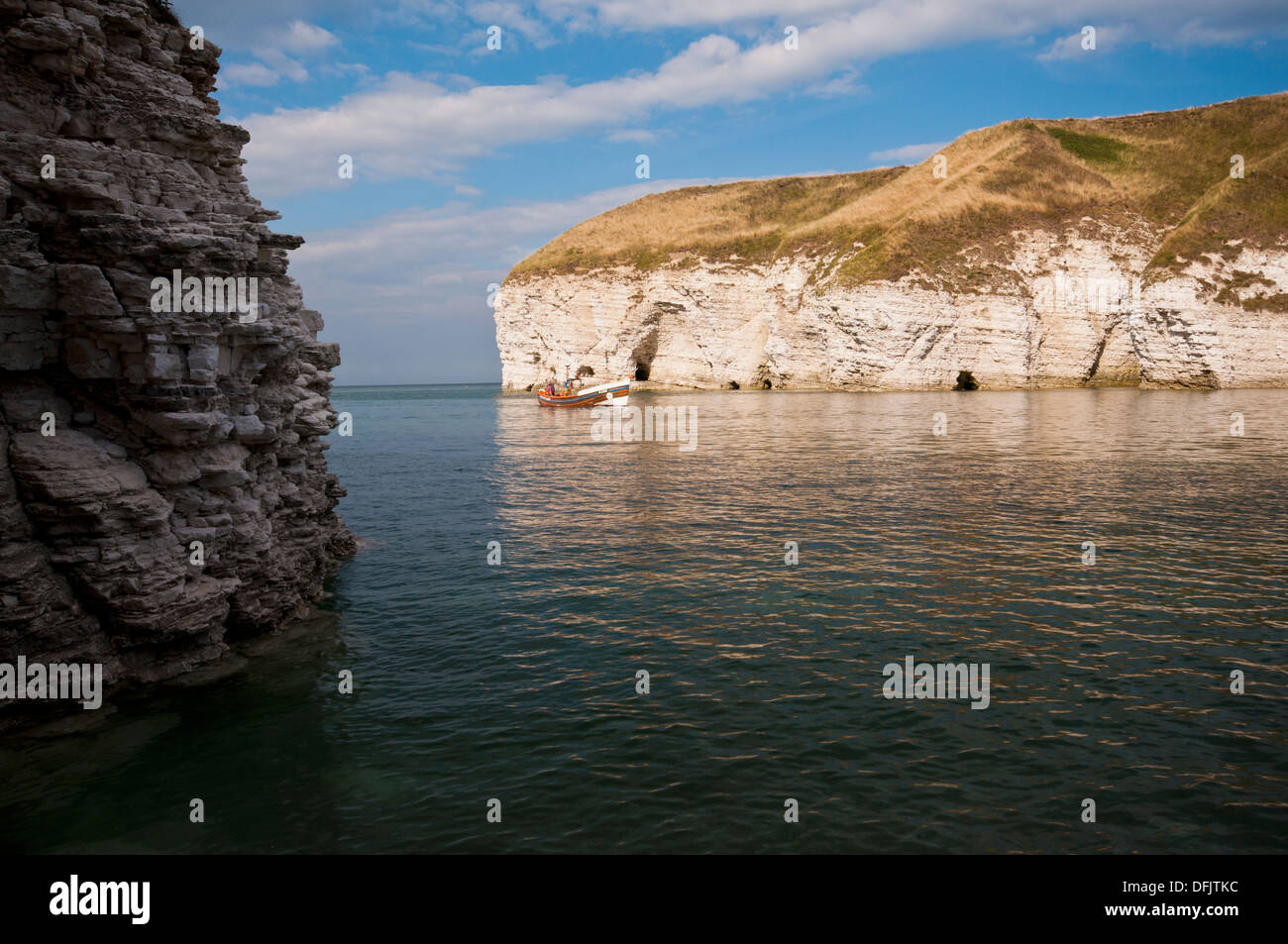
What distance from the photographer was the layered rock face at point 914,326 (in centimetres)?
7556

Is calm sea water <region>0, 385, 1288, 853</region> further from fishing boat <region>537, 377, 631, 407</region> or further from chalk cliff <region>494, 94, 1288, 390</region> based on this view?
chalk cliff <region>494, 94, 1288, 390</region>

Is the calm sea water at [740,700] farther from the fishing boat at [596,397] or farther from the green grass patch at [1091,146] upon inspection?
the green grass patch at [1091,146]

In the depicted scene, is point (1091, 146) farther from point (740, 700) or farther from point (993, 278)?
point (740, 700)

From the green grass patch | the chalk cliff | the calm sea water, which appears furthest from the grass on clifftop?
the calm sea water

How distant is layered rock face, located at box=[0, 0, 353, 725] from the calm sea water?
160 centimetres

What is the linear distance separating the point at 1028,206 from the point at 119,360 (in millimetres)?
102298

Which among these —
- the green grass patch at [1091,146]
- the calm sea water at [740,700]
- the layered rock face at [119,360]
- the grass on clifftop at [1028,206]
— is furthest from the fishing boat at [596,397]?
the green grass patch at [1091,146]

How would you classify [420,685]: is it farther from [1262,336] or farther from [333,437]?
[1262,336]

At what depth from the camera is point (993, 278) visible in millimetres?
86000

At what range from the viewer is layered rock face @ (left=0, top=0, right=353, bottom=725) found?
11430 mm

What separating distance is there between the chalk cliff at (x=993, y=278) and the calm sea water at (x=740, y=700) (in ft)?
206

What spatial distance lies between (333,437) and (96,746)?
58877 millimetres

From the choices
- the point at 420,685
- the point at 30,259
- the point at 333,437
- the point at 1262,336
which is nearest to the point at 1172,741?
the point at 420,685
